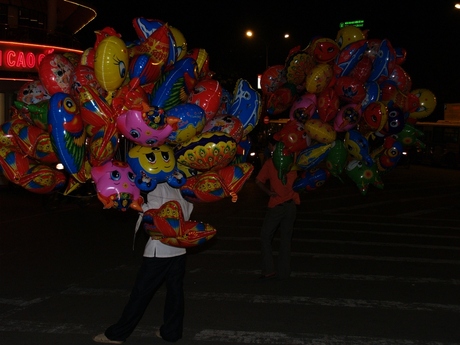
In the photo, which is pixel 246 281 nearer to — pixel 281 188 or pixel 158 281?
pixel 281 188

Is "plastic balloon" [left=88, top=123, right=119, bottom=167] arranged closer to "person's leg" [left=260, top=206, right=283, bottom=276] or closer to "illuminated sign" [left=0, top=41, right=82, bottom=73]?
"person's leg" [left=260, top=206, right=283, bottom=276]

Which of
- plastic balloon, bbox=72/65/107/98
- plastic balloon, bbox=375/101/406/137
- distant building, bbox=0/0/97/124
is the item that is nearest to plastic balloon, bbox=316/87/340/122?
plastic balloon, bbox=375/101/406/137

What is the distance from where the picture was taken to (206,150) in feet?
16.7

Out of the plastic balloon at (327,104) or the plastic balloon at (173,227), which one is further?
the plastic balloon at (327,104)

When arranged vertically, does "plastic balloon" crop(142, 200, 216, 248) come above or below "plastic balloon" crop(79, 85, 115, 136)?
below

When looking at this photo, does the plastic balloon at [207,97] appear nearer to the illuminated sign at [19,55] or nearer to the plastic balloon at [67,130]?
the plastic balloon at [67,130]

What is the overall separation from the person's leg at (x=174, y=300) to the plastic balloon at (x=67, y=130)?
4.08 ft

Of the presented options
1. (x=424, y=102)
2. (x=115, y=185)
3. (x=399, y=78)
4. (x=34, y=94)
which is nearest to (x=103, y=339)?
(x=115, y=185)

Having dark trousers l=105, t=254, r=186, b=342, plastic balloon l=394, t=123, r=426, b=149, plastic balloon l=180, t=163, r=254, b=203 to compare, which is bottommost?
dark trousers l=105, t=254, r=186, b=342

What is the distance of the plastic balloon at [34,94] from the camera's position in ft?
18.7

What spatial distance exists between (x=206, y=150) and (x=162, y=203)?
0.64 metres

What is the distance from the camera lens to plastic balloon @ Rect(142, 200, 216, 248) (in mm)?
5145

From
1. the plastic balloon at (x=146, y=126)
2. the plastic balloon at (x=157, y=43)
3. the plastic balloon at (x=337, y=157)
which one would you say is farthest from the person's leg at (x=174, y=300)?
the plastic balloon at (x=337, y=157)

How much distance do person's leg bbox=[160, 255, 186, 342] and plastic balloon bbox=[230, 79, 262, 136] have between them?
131 cm
